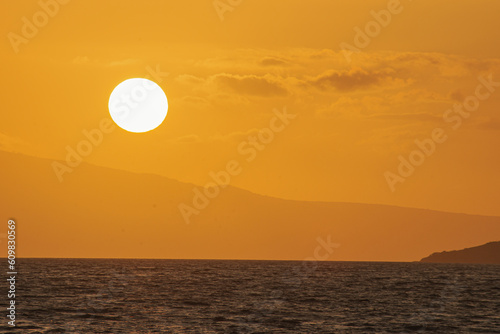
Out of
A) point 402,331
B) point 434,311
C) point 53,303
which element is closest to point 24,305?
point 53,303

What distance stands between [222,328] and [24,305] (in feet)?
77.7

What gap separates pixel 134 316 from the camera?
59625mm

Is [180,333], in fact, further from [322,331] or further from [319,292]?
[319,292]

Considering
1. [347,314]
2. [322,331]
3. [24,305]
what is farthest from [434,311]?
[24,305]

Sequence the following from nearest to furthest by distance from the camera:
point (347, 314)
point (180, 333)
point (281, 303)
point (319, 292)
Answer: point (180, 333)
point (347, 314)
point (281, 303)
point (319, 292)

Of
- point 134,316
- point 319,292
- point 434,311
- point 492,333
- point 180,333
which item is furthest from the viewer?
point 319,292

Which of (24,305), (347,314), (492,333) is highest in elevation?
(24,305)

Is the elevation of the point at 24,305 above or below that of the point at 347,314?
above

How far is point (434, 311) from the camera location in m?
69.0

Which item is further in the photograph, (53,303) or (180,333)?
(53,303)

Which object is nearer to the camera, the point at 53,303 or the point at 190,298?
the point at 53,303

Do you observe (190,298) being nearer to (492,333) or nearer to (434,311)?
(434,311)

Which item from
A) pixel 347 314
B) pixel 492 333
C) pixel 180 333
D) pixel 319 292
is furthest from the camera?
pixel 319 292

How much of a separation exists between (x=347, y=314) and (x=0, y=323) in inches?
1201
